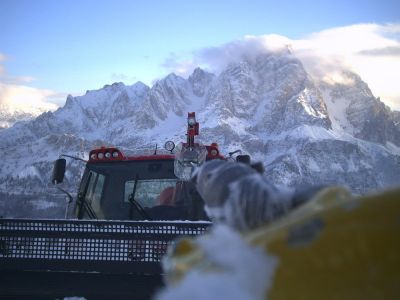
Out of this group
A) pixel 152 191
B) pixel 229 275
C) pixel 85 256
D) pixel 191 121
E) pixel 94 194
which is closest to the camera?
pixel 229 275

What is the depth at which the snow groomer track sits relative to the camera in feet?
12.8

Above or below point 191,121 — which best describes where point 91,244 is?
below

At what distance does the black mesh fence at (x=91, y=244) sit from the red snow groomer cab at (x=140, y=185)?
4.62ft

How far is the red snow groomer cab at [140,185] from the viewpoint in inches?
221

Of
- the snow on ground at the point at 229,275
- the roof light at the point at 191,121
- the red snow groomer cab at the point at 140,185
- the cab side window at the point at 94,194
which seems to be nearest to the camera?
the snow on ground at the point at 229,275

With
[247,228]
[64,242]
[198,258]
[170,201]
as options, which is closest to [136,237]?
[64,242]

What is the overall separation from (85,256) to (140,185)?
1965mm

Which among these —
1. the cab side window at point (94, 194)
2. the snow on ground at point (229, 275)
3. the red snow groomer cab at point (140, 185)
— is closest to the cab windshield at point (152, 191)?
the red snow groomer cab at point (140, 185)

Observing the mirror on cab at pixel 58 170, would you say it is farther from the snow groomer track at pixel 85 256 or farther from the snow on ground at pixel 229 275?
the snow on ground at pixel 229 275

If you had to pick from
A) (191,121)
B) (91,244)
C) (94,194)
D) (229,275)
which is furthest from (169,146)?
(229,275)

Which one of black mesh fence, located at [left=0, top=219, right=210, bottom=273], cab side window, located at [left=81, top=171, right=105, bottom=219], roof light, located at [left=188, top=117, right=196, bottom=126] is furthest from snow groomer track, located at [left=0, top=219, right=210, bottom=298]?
roof light, located at [left=188, top=117, right=196, bottom=126]

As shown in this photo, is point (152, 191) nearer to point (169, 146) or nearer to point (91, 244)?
point (169, 146)

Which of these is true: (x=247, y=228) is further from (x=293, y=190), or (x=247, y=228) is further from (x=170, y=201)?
(x=170, y=201)

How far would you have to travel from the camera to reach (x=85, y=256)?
4.12 metres
